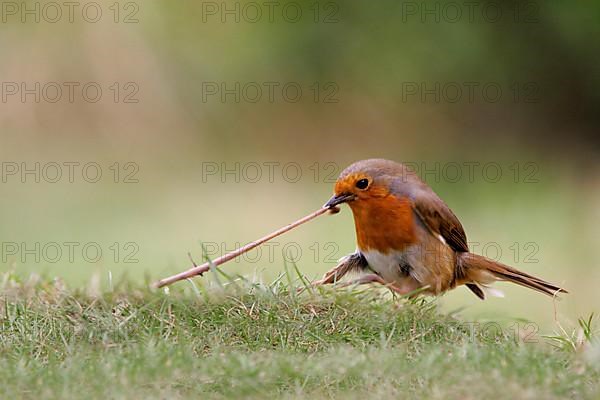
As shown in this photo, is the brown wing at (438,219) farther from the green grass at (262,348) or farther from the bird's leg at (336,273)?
the green grass at (262,348)

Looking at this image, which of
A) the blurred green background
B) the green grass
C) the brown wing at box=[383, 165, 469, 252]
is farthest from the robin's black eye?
the blurred green background

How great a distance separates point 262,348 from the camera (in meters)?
4.21

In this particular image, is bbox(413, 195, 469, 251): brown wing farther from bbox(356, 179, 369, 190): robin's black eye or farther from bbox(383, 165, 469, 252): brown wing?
bbox(356, 179, 369, 190): robin's black eye

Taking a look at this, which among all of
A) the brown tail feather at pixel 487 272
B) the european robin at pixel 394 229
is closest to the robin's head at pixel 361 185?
the european robin at pixel 394 229

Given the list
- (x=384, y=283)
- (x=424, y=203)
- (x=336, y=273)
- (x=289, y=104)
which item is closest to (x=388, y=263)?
(x=384, y=283)

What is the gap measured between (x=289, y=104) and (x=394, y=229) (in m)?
9.36

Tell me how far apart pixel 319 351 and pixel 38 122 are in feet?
32.7

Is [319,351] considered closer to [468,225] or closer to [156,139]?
[468,225]

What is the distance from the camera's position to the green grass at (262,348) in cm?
362

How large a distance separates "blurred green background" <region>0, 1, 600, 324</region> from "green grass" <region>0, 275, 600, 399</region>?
721 centimetres

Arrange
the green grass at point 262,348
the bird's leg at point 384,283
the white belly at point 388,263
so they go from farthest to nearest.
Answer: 1. the white belly at point 388,263
2. the bird's leg at point 384,283
3. the green grass at point 262,348

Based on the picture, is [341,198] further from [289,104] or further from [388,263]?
[289,104]

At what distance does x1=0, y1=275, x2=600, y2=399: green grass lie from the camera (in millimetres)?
3617

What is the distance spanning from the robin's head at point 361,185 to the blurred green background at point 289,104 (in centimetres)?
639
